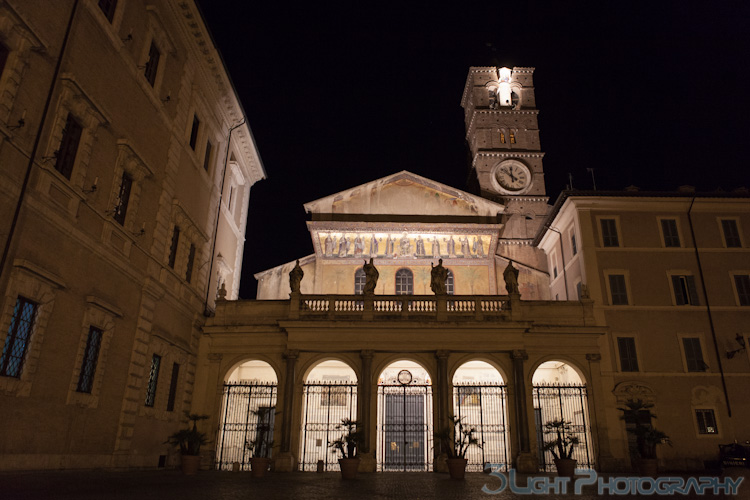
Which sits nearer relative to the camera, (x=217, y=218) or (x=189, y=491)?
(x=189, y=491)

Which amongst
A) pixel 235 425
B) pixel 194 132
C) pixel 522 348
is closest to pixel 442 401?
pixel 522 348

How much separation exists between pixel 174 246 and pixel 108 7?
28.5ft

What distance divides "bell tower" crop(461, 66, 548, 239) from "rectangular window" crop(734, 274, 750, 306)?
1999cm

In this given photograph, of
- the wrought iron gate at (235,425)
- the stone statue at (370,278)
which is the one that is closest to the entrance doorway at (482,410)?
the stone statue at (370,278)

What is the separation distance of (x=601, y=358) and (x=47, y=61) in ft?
72.4

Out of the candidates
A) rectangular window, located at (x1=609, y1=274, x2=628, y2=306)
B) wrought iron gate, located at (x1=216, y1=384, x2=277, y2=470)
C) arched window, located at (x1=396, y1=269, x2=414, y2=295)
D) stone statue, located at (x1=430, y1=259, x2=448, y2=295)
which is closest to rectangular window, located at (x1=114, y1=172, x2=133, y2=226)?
wrought iron gate, located at (x1=216, y1=384, x2=277, y2=470)

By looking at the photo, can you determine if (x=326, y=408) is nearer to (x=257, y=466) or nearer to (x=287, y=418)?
(x=287, y=418)

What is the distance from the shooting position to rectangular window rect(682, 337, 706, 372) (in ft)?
76.0

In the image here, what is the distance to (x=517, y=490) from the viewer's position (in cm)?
1206

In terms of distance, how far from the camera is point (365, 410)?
20.8 meters

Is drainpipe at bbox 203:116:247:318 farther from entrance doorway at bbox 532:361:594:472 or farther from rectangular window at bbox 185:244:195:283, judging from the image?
entrance doorway at bbox 532:361:594:472

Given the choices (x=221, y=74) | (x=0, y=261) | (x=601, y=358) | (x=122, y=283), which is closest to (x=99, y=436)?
(x=122, y=283)

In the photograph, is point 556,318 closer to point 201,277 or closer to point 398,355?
point 398,355

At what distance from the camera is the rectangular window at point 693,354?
23156mm
